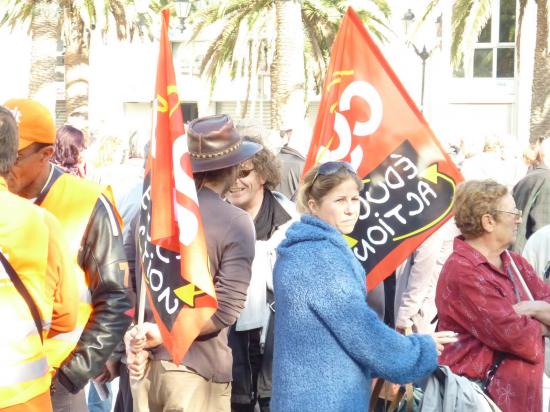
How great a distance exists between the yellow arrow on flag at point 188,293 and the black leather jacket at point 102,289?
12.5 inches

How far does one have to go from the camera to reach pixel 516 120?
123ft

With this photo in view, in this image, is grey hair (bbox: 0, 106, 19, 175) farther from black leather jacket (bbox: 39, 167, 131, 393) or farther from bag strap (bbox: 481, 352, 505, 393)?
bag strap (bbox: 481, 352, 505, 393)

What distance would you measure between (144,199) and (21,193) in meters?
0.70

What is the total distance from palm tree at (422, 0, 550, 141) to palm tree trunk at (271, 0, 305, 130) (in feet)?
14.8

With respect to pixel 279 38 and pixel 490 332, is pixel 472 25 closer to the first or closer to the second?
pixel 279 38

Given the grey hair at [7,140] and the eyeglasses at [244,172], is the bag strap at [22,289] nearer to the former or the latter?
the grey hair at [7,140]

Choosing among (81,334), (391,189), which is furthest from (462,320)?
(81,334)

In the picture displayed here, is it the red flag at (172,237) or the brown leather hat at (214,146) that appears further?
the brown leather hat at (214,146)

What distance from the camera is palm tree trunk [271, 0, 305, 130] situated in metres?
20.3

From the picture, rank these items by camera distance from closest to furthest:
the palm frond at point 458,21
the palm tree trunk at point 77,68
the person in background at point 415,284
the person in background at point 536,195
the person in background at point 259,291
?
the person in background at point 259,291 < the person in background at point 415,284 < the person in background at point 536,195 < the palm frond at point 458,21 < the palm tree trunk at point 77,68

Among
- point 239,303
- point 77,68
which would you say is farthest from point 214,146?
point 77,68

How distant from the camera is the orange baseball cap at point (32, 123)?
3.65 meters

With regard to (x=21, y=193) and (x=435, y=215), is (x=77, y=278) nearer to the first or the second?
(x=21, y=193)

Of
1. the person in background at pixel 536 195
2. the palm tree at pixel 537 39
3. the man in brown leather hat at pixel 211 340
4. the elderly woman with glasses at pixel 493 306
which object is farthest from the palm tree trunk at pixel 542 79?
the man in brown leather hat at pixel 211 340
